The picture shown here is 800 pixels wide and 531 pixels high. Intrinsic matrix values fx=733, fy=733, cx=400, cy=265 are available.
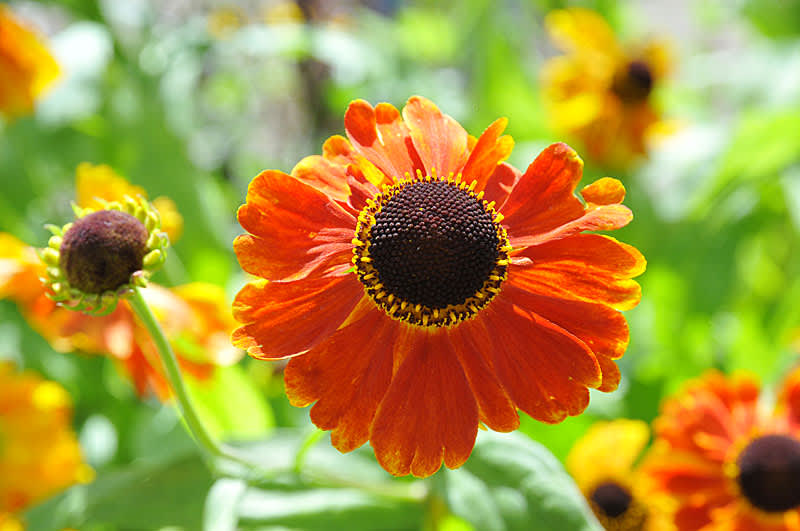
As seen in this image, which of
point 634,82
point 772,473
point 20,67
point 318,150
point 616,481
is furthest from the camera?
point 318,150

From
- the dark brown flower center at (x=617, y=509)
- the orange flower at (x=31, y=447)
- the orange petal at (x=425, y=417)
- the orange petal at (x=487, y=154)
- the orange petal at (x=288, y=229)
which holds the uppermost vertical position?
the orange petal at (x=487, y=154)

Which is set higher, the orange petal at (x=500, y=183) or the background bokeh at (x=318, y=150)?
the orange petal at (x=500, y=183)

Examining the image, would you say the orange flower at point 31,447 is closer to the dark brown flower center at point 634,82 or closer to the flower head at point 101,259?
the flower head at point 101,259

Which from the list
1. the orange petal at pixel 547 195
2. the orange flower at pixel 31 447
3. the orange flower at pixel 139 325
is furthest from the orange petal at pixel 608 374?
the orange flower at pixel 31 447

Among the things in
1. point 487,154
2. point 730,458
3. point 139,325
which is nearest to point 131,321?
point 139,325

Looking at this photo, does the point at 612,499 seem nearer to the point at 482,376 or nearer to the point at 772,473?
the point at 772,473

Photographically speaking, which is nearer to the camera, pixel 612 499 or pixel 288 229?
pixel 288 229

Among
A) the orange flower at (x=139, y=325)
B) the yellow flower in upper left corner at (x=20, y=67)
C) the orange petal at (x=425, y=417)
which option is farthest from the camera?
the yellow flower in upper left corner at (x=20, y=67)

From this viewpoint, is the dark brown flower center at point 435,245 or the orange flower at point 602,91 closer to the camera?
the dark brown flower center at point 435,245
